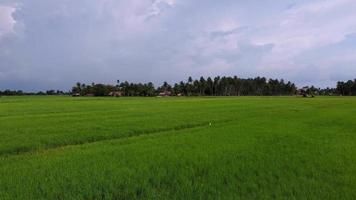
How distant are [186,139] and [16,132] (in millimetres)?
8156

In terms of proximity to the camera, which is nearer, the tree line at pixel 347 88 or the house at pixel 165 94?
the house at pixel 165 94

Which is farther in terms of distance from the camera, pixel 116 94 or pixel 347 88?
pixel 347 88

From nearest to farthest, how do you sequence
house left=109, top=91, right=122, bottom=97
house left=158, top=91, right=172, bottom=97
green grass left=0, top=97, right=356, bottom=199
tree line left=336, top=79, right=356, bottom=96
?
green grass left=0, top=97, right=356, bottom=199
house left=109, top=91, right=122, bottom=97
house left=158, top=91, right=172, bottom=97
tree line left=336, top=79, right=356, bottom=96

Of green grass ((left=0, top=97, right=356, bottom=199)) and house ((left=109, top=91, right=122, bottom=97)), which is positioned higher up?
green grass ((left=0, top=97, right=356, bottom=199))

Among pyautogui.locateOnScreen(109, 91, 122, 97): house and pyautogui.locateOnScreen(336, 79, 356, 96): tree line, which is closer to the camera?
pyautogui.locateOnScreen(109, 91, 122, 97): house

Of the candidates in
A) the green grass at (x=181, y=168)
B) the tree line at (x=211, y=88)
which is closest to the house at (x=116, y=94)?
the tree line at (x=211, y=88)

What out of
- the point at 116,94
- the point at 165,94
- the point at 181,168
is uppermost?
the point at 181,168

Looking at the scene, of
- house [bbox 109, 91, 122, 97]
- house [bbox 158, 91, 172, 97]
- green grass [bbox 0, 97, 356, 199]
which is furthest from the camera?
house [bbox 158, 91, 172, 97]

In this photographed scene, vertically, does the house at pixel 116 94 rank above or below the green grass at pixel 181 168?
below

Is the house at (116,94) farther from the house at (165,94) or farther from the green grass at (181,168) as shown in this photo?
the green grass at (181,168)

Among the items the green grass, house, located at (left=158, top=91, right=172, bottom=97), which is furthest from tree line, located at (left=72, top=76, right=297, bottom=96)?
the green grass

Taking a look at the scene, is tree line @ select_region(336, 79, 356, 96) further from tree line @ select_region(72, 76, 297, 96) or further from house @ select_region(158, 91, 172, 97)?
house @ select_region(158, 91, 172, 97)

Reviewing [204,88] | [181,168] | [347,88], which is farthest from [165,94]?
[181,168]

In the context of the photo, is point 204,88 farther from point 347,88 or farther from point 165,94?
point 347,88
